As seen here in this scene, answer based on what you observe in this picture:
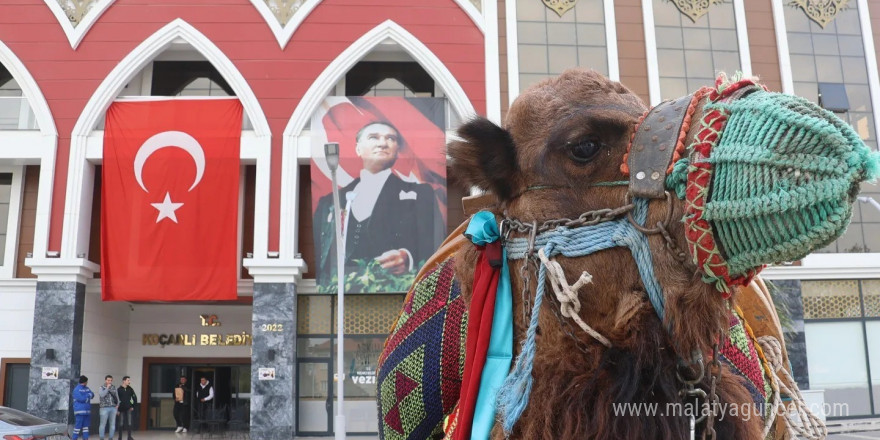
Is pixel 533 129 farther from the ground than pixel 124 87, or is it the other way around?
pixel 124 87

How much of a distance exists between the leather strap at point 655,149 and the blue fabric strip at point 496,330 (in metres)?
0.38

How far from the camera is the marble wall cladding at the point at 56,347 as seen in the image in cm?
1678

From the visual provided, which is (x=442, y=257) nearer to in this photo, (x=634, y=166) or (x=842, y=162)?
(x=634, y=166)

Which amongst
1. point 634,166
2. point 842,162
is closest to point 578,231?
point 634,166

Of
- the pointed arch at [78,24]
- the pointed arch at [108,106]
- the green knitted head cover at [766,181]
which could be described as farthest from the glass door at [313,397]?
the green knitted head cover at [766,181]

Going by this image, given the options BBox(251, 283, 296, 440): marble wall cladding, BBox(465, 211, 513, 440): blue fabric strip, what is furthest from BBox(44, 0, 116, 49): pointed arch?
BBox(465, 211, 513, 440): blue fabric strip

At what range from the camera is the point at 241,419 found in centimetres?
1995

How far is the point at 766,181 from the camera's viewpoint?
1.17 m

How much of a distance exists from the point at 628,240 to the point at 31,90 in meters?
20.3

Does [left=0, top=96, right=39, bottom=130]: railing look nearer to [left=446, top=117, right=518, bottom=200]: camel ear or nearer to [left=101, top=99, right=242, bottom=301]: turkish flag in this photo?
[left=101, top=99, right=242, bottom=301]: turkish flag

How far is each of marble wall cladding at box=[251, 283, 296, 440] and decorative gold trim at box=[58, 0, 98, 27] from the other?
28.8ft

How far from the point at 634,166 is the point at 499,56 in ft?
57.5

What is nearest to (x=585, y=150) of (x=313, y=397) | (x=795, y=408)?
(x=795, y=408)

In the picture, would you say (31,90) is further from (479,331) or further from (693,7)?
(479,331)
